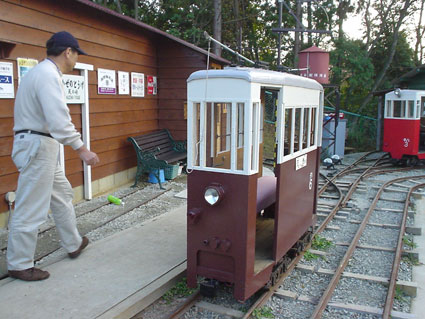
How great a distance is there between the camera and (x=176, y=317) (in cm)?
371

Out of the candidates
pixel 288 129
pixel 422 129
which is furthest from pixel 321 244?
pixel 422 129

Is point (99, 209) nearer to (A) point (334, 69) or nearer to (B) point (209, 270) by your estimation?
(B) point (209, 270)

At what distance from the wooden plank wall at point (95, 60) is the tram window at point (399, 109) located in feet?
24.7

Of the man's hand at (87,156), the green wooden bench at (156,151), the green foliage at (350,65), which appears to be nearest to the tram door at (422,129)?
the green foliage at (350,65)

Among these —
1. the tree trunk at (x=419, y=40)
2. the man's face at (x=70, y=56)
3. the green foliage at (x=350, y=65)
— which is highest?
the tree trunk at (x=419, y=40)

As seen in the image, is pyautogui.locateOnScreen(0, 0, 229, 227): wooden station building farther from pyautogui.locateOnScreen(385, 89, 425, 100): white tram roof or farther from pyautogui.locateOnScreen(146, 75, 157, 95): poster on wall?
pyautogui.locateOnScreen(385, 89, 425, 100): white tram roof

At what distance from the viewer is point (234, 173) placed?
142 inches

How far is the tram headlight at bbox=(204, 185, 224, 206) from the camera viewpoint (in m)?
3.62

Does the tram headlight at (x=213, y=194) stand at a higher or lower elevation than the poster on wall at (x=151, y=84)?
lower

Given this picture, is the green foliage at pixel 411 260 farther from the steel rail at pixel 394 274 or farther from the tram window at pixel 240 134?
the tram window at pixel 240 134

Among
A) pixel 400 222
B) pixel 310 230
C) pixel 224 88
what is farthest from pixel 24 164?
pixel 400 222

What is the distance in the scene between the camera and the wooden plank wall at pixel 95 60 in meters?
5.68

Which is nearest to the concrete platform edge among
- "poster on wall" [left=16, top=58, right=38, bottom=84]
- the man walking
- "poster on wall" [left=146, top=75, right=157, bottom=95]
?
the man walking

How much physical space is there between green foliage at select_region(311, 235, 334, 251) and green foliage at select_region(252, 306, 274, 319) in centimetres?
205
